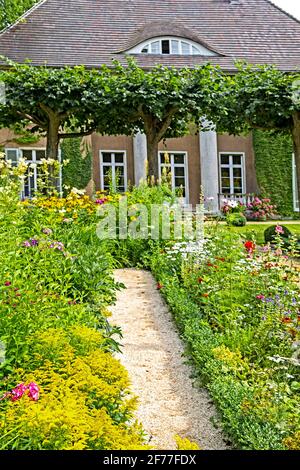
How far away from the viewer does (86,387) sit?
2779mm

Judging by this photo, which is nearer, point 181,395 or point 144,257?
point 181,395

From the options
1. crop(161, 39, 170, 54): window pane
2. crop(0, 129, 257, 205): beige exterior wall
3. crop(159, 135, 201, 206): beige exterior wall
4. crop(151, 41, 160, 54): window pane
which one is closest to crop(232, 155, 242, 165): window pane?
crop(0, 129, 257, 205): beige exterior wall

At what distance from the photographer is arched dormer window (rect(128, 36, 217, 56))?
59.9 ft

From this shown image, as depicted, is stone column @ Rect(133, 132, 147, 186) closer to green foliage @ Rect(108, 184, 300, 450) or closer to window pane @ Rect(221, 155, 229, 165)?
window pane @ Rect(221, 155, 229, 165)

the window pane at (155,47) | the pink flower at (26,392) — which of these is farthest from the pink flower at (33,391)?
the window pane at (155,47)

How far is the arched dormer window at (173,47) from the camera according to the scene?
18266 mm

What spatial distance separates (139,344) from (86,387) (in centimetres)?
220

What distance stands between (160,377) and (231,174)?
53.3 feet

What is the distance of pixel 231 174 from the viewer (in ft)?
65.4

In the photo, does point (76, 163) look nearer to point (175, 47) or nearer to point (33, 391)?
point (175, 47)

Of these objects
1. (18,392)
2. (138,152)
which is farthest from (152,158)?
(18,392)

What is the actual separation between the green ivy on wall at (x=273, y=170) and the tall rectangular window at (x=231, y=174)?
0.59 metres
